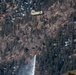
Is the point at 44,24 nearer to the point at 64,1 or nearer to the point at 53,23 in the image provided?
the point at 53,23

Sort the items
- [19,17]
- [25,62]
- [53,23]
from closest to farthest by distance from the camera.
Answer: [25,62], [53,23], [19,17]

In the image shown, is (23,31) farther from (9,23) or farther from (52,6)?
(52,6)

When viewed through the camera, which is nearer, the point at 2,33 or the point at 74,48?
the point at 74,48

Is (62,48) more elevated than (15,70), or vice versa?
(62,48)

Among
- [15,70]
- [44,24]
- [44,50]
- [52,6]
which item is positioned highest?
[52,6]

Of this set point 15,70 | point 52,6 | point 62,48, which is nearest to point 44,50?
point 62,48

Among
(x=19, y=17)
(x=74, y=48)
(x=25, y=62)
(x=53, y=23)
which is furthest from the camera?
(x=19, y=17)
